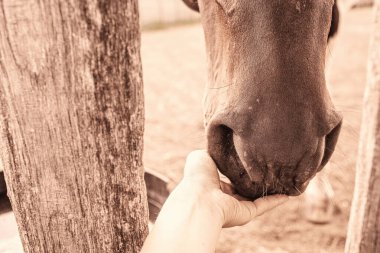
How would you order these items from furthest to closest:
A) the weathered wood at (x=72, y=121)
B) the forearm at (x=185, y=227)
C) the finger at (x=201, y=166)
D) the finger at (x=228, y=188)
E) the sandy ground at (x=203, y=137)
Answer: the sandy ground at (x=203, y=137) < the finger at (x=228, y=188) < the finger at (x=201, y=166) < the forearm at (x=185, y=227) < the weathered wood at (x=72, y=121)

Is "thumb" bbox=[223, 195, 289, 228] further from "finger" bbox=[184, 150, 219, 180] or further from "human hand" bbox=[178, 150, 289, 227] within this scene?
"finger" bbox=[184, 150, 219, 180]

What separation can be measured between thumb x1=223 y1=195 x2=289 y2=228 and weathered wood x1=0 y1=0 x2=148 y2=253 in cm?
30

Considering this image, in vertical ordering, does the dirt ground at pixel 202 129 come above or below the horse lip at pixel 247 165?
below

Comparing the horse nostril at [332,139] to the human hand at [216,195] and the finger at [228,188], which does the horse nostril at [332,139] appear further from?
the finger at [228,188]

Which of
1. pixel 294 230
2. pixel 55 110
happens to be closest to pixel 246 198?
pixel 55 110

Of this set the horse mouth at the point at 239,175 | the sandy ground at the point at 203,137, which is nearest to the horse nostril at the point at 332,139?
the horse mouth at the point at 239,175

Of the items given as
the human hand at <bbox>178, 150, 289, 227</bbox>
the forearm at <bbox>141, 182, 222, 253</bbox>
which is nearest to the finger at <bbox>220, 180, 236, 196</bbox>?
the human hand at <bbox>178, 150, 289, 227</bbox>

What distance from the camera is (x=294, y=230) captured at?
7.74ft

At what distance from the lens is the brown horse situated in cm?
107

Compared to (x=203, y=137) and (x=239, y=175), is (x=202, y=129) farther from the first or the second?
(x=239, y=175)

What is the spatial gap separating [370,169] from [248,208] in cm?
36

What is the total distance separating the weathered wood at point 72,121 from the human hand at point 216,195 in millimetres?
201

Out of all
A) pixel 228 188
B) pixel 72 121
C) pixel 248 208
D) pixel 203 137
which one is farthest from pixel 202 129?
pixel 72 121

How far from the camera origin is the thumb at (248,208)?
107 centimetres
